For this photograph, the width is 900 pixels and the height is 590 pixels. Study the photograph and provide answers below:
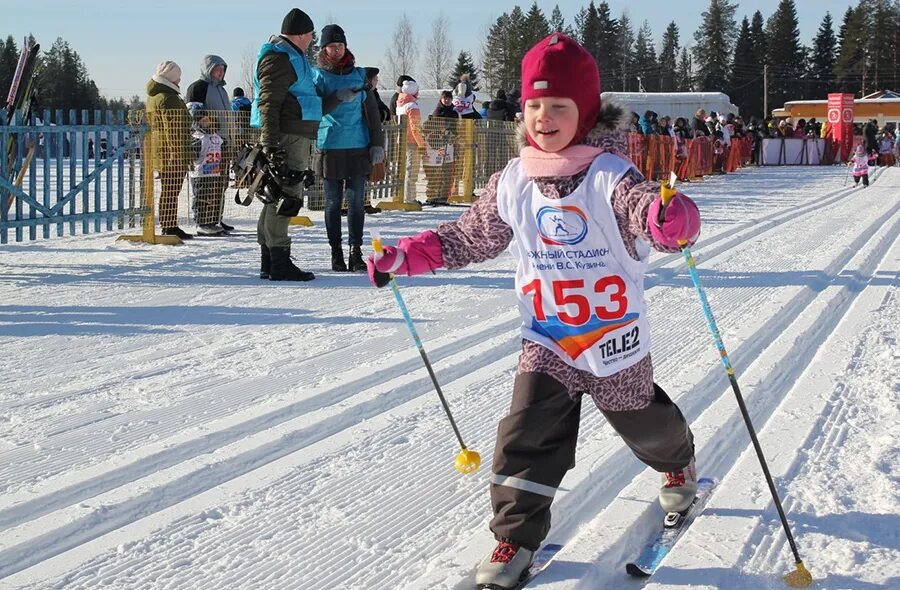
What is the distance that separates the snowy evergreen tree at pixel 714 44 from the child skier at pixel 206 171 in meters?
98.0

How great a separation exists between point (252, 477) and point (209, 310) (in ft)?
9.81

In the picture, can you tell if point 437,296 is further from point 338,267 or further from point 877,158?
point 877,158

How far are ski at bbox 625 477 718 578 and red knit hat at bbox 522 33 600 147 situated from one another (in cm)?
116

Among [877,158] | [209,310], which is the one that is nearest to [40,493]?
[209,310]

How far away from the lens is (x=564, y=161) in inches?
106

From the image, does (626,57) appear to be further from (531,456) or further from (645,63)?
(531,456)

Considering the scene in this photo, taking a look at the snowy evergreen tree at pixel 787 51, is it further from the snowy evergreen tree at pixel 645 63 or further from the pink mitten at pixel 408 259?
the pink mitten at pixel 408 259

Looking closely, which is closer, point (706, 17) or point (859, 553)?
point (859, 553)

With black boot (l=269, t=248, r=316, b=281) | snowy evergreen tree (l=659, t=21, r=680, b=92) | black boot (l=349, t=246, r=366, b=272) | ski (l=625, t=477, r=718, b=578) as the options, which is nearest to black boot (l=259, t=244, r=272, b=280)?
black boot (l=269, t=248, r=316, b=281)

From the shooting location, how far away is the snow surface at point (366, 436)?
280cm

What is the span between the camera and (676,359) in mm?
5078

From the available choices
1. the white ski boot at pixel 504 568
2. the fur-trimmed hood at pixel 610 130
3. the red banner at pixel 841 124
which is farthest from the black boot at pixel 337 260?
the red banner at pixel 841 124

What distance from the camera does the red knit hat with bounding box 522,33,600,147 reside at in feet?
8.84

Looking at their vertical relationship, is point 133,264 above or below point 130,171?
below
